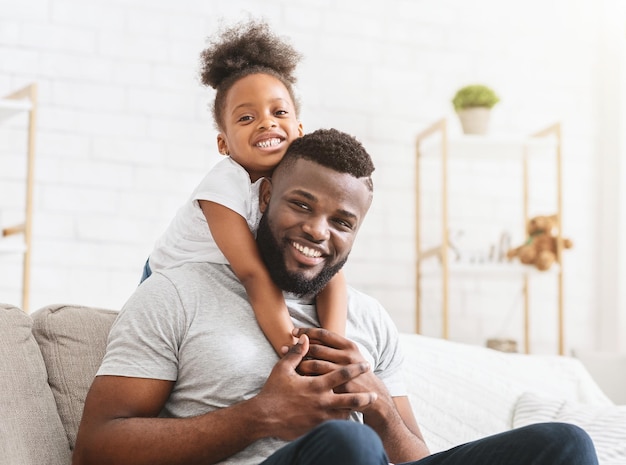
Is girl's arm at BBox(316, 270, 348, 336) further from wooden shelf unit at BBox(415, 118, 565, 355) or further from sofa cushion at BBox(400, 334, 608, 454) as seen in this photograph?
wooden shelf unit at BBox(415, 118, 565, 355)

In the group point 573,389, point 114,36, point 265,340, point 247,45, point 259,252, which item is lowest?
point 573,389

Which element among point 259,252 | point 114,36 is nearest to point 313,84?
point 114,36

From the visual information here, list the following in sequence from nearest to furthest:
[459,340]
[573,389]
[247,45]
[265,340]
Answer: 1. [265,340]
2. [247,45]
3. [573,389]
4. [459,340]

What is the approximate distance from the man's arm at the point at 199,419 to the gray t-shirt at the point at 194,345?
0.13 ft

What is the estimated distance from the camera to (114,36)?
134 inches

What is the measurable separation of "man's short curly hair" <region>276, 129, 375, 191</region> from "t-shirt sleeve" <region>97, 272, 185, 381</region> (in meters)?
0.36

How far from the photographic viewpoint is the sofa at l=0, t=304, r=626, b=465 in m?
1.77

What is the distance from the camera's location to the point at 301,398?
160cm

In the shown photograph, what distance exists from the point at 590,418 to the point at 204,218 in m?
1.09

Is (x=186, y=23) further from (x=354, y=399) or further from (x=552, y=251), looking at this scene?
(x=354, y=399)

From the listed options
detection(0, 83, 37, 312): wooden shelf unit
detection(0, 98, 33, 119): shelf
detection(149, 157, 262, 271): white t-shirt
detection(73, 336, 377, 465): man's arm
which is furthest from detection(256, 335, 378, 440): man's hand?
detection(0, 98, 33, 119): shelf

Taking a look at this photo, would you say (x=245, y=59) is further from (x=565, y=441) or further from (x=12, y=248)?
(x=12, y=248)

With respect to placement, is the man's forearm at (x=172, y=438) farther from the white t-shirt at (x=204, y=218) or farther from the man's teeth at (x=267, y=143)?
the man's teeth at (x=267, y=143)

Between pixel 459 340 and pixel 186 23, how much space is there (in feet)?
5.45
